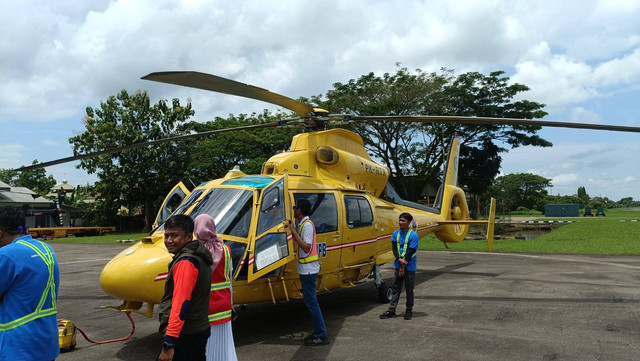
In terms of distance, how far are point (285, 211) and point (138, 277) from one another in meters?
2.06

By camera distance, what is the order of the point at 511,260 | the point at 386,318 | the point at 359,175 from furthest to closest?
the point at 511,260
the point at 359,175
the point at 386,318

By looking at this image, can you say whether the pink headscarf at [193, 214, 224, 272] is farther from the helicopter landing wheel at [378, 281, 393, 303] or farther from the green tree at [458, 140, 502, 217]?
the green tree at [458, 140, 502, 217]

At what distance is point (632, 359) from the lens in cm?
496

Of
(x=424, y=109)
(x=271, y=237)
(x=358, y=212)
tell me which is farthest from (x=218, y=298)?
(x=424, y=109)

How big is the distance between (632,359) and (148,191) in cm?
3666

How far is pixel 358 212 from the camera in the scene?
7.93 meters

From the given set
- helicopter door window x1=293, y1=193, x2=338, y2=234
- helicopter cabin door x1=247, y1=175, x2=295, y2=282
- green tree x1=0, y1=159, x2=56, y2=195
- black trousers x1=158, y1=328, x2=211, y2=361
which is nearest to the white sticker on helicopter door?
helicopter cabin door x1=247, y1=175, x2=295, y2=282

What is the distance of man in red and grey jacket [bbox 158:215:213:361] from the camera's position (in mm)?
2822

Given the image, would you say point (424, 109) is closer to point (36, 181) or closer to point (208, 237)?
point (208, 237)

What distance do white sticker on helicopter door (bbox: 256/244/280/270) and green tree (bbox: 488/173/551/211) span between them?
93.5 m

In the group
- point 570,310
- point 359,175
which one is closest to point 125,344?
point 359,175

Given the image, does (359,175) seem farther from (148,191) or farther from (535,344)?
(148,191)

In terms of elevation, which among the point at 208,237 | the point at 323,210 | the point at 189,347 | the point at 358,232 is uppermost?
the point at 323,210

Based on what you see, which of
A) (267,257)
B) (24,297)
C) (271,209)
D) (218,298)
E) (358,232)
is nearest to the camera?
(24,297)
